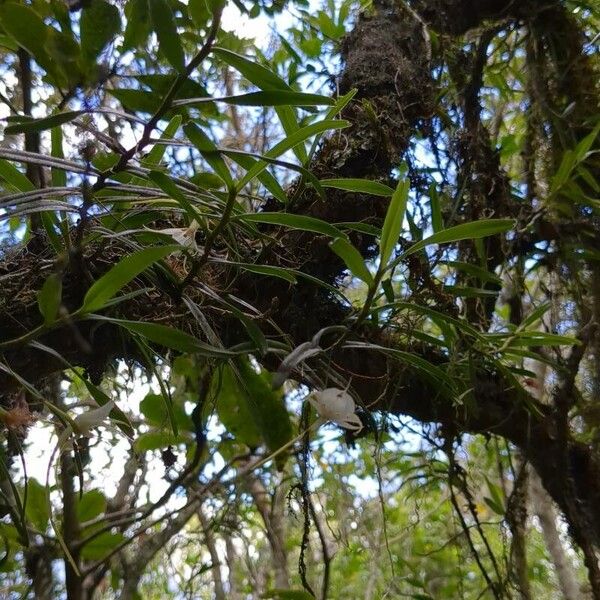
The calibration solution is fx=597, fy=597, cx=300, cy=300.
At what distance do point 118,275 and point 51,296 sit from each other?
0.05m

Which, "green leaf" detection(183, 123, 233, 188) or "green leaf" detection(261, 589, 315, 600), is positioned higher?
"green leaf" detection(183, 123, 233, 188)

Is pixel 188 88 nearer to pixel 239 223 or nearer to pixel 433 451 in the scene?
pixel 239 223

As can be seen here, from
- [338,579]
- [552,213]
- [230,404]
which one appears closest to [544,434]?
[552,213]

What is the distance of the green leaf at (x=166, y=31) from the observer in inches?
15.2

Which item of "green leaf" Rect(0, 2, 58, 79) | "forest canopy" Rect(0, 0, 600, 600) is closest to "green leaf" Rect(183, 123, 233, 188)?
"forest canopy" Rect(0, 0, 600, 600)

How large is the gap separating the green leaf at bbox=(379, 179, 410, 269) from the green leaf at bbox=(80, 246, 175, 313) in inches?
7.5

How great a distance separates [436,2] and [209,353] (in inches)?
34.8

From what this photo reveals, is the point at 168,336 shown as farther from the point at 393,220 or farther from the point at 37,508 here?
the point at 37,508

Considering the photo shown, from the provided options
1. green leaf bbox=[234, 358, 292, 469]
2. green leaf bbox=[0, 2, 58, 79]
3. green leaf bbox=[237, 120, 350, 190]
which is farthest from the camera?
green leaf bbox=[234, 358, 292, 469]

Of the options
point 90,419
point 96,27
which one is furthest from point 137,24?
point 90,419

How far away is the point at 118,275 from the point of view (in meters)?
0.42

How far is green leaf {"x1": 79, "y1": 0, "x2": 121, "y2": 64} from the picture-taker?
388mm

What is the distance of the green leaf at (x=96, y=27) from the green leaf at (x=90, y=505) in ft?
1.92

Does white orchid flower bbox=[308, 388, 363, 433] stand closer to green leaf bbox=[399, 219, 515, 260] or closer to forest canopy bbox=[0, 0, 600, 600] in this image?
forest canopy bbox=[0, 0, 600, 600]
